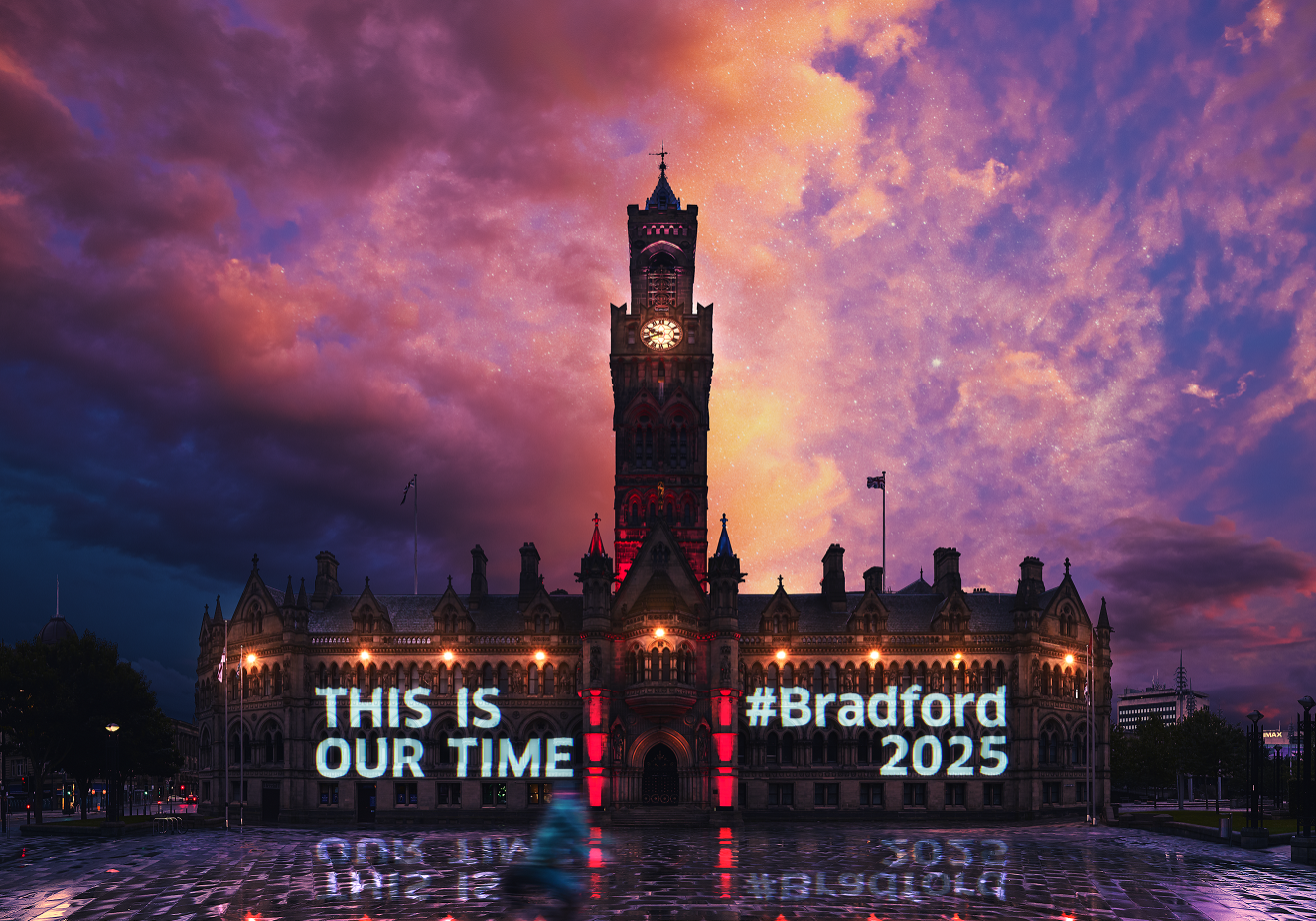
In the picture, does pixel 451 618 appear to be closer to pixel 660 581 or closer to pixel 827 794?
pixel 660 581

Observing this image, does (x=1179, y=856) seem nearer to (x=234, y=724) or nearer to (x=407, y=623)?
(x=407, y=623)

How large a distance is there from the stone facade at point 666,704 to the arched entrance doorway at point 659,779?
0.71ft

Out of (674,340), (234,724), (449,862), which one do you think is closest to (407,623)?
(234,724)

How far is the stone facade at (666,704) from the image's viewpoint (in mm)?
76125

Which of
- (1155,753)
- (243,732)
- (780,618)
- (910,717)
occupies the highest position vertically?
(780,618)

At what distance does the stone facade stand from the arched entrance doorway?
0.22m

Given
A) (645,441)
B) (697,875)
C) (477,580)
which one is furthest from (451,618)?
(697,875)

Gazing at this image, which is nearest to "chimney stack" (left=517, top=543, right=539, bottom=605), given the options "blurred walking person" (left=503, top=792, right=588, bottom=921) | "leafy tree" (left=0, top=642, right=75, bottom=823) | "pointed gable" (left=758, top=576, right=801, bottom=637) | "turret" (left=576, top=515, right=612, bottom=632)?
"turret" (left=576, top=515, right=612, bottom=632)

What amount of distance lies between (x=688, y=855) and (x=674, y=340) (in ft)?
163

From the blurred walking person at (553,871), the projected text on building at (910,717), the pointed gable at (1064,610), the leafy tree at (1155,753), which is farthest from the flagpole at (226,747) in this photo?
the leafy tree at (1155,753)

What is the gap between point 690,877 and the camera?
40656 millimetres

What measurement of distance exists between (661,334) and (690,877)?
56640mm

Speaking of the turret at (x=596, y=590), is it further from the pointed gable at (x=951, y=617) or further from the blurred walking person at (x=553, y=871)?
the blurred walking person at (x=553, y=871)

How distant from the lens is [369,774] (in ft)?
258
